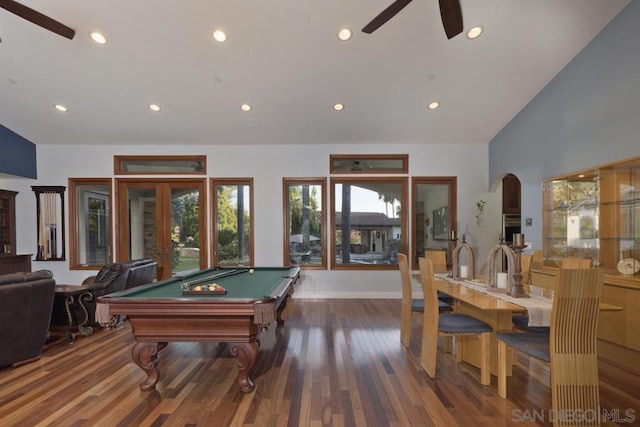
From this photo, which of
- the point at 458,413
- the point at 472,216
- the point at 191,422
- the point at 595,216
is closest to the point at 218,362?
the point at 191,422

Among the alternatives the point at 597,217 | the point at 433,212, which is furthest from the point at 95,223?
the point at 597,217

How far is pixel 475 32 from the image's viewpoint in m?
3.54

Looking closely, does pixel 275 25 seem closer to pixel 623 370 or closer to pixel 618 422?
pixel 618 422

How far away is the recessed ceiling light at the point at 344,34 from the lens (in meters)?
3.49

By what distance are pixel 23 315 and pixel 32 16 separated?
111 inches

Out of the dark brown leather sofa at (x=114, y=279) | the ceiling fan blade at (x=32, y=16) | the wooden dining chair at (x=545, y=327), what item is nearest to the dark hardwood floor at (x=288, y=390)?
the wooden dining chair at (x=545, y=327)

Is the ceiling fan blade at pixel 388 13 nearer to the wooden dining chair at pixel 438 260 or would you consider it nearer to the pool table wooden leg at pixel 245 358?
the wooden dining chair at pixel 438 260

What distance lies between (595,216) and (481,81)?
2.25 meters

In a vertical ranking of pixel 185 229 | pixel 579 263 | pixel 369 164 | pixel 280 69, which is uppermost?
pixel 280 69

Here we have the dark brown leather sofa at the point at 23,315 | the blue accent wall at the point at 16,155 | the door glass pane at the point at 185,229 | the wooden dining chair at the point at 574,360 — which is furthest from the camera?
the door glass pane at the point at 185,229

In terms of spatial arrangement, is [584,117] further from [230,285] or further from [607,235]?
[230,285]

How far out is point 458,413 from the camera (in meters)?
2.25

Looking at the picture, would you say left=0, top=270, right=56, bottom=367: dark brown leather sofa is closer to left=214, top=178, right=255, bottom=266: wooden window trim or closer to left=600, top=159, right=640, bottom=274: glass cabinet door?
left=214, top=178, right=255, bottom=266: wooden window trim

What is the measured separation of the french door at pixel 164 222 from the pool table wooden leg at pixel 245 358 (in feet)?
12.3
